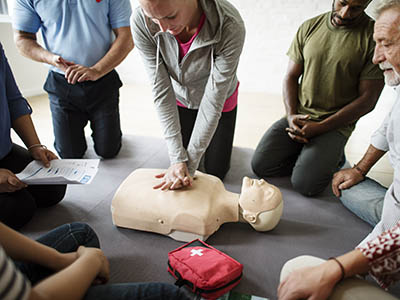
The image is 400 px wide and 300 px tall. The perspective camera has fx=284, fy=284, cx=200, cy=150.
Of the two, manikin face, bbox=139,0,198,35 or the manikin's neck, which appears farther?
the manikin's neck

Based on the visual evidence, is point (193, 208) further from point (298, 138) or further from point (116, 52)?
point (116, 52)

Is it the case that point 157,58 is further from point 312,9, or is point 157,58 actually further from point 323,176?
point 312,9

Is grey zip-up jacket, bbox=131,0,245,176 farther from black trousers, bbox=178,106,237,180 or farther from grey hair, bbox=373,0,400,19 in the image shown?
grey hair, bbox=373,0,400,19

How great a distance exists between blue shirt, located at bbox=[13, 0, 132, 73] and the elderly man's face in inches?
57.1

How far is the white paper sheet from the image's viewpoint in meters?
1.24

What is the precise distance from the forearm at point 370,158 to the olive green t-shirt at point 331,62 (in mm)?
243

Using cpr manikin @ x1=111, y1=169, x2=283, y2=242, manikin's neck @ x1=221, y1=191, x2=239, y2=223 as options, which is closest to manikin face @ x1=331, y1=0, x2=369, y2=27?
cpr manikin @ x1=111, y1=169, x2=283, y2=242

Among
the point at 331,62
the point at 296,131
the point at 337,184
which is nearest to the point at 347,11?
the point at 331,62

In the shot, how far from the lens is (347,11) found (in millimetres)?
1370

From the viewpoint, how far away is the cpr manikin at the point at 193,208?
120 centimetres

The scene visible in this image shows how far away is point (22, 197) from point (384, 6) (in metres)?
1.64

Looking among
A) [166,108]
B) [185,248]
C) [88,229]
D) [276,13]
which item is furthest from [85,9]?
[276,13]

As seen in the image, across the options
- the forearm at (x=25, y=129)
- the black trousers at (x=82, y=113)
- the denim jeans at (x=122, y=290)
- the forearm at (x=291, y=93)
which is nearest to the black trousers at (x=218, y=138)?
the forearm at (x=291, y=93)

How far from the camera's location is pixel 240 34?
123 centimetres
